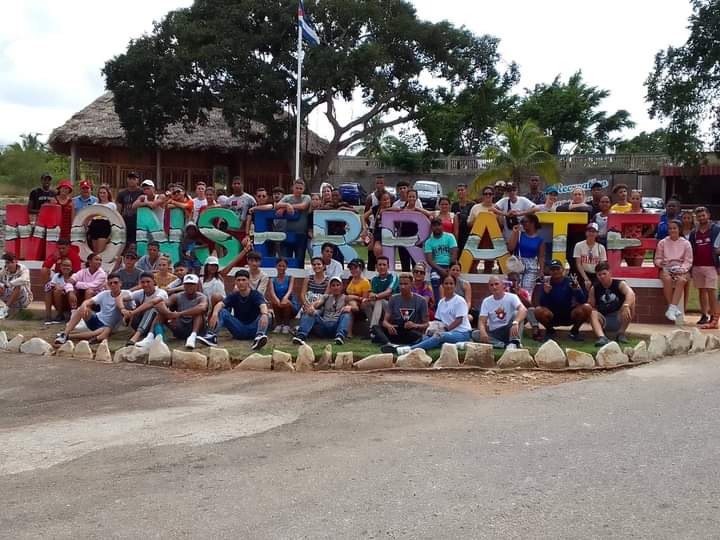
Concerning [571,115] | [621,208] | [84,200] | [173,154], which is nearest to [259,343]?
[84,200]

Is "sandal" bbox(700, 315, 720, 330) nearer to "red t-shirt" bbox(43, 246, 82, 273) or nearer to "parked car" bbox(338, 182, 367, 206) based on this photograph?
"red t-shirt" bbox(43, 246, 82, 273)

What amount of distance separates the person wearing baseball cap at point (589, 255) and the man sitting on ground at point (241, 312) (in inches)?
182

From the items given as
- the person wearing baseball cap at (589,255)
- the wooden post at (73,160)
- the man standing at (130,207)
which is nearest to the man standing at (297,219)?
the man standing at (130,207)

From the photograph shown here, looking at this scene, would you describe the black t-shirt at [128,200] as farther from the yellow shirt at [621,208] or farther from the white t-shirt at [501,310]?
the yellow shirt at [621,208]

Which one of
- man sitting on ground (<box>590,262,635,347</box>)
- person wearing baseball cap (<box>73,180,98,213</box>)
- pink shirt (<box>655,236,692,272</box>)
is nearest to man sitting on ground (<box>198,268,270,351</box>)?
person wearing baseball cap (<box>73,180,98,213</box>)

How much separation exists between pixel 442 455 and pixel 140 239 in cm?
896

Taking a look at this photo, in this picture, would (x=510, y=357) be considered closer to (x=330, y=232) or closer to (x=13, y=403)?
(x=330, y=232)

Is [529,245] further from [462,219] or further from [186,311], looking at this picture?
[186,311]

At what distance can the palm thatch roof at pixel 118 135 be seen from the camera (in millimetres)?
33469

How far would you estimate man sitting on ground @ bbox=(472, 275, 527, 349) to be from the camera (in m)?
9.84

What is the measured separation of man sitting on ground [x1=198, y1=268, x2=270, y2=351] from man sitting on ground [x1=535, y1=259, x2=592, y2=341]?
3770 mm

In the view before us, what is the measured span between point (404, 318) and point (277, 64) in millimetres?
22209

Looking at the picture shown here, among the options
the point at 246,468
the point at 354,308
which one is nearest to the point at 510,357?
the point at 354,308

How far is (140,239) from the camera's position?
13.4m
